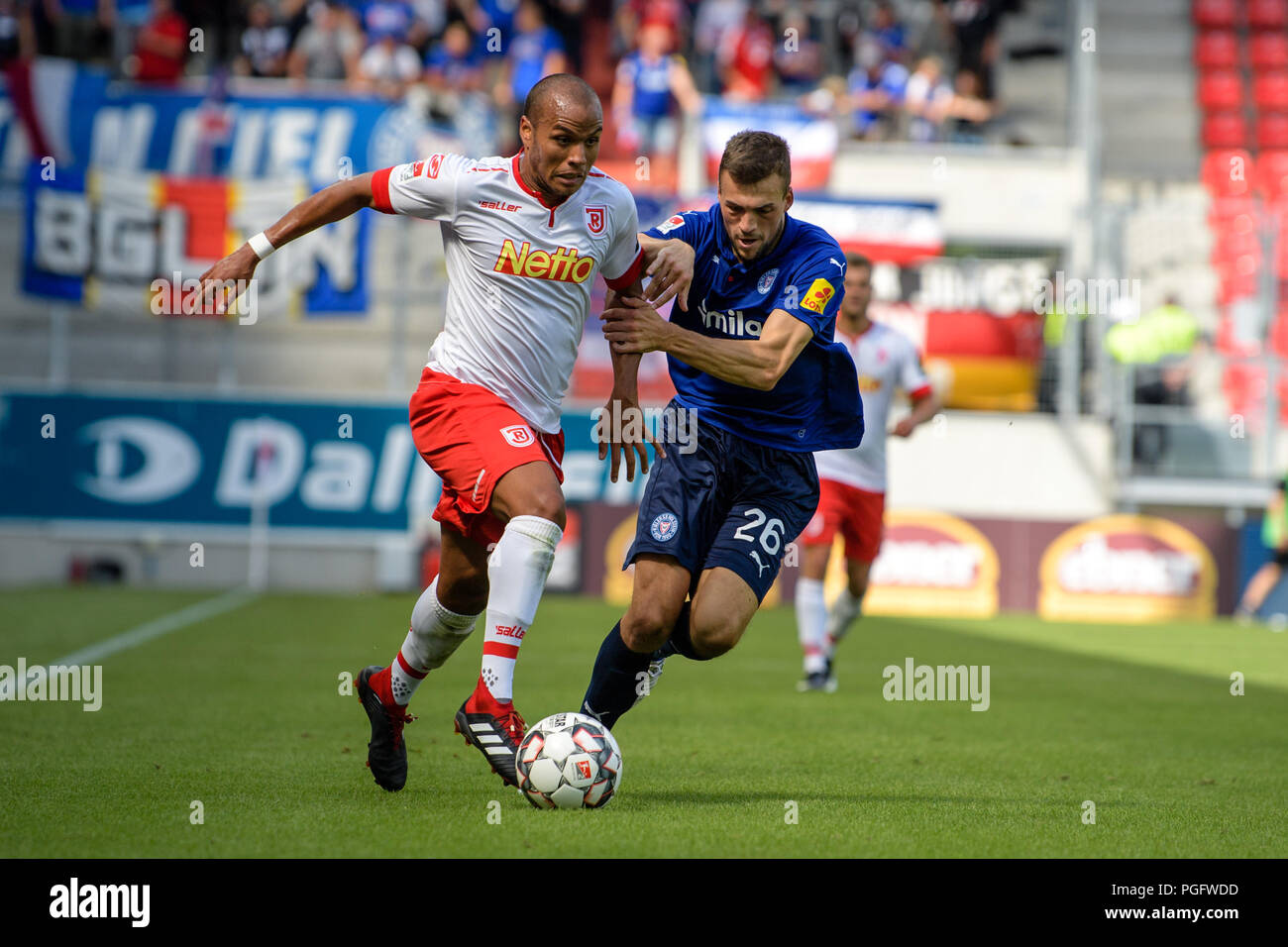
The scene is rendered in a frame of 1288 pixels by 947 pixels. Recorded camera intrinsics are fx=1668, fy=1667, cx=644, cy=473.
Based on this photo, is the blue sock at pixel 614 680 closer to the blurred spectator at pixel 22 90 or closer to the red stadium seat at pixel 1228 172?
the blurred spectator at pixel 22 90

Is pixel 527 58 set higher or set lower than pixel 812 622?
higher

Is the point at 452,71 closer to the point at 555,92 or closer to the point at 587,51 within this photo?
the point at 587,51

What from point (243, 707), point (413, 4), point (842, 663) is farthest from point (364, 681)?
point (413, 4)

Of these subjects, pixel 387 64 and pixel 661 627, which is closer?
pixel 661 627

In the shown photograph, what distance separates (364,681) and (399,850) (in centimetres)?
158

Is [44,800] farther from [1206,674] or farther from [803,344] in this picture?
[1206,674]

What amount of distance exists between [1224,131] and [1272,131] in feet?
2.54

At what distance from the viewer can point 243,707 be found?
27.9ft

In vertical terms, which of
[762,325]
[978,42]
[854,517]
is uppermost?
[978,42]

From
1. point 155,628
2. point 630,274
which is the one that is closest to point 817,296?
point 630,274

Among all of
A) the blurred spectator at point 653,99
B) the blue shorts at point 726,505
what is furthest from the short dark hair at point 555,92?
the blurred spectator at point 653,99

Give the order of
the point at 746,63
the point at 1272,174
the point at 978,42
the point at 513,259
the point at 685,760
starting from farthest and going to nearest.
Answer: the point at 1272,174 → the point at 978,42 → the point at 746,63 → the point at 685,760 → the point at 513,259

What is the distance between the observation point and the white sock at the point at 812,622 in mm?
10141

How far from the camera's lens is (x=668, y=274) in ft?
19.1
